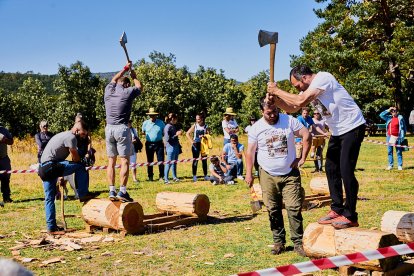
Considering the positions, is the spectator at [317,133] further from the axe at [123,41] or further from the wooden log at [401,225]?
the wooden log at [401,225]

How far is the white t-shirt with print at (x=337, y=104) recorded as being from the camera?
5.34 m

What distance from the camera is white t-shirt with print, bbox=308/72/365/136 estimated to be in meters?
5.34

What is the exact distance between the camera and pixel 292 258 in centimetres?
611

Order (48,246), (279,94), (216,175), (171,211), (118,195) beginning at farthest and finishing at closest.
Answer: (216,175)
(171,211)
(118,195)
(48,246)
(279,94)

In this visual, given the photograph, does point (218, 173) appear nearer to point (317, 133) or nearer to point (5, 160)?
point (317, 133)

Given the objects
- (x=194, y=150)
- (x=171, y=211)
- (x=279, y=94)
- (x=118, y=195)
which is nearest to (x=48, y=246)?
(x=118, y=195)

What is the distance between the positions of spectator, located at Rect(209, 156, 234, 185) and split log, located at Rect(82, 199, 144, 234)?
20.3 ft

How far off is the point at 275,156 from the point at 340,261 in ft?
7.48

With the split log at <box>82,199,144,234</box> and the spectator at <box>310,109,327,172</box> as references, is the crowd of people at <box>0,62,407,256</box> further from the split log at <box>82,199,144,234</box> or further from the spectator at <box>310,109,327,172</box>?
the spectator at <box>310,109,327,172</box>

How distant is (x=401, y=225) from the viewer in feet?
19.2

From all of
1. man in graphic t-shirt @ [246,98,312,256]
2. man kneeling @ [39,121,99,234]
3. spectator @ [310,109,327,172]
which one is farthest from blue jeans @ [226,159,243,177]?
man in graphic t-shirt @ [246,98,312,256]

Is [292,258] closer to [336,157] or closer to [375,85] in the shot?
[336,157]

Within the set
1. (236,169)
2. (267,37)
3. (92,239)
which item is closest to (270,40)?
(267,37)

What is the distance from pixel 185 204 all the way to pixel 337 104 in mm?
4421
